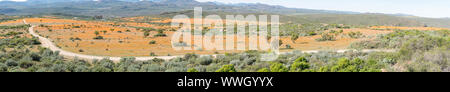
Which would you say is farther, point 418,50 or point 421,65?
point 418,50

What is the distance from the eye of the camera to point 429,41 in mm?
10109

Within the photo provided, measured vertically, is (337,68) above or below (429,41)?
below
